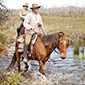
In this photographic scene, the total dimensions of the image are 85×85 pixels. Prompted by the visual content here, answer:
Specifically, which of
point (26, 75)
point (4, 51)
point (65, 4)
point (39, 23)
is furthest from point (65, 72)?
point (65, 4)

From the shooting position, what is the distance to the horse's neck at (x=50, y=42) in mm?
11489

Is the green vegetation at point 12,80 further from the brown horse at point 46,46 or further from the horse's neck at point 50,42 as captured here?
the horse's neck at point 50,42

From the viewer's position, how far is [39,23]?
39.1 feet

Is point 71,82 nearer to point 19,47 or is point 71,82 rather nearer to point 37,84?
point 37,84

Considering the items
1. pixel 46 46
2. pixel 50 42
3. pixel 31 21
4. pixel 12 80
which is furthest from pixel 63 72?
pixel 12 80

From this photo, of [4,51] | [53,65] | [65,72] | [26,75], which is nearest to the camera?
[26,75]

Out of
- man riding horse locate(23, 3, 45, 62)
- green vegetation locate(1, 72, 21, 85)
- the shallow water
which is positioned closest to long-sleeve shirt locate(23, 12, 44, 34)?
man riding horse locate(23, 3, 45, 62)

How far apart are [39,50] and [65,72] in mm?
2138

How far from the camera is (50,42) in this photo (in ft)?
38.1

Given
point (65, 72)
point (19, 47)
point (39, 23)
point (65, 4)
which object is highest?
point (39, 23)

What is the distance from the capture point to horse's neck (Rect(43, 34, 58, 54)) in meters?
11.5

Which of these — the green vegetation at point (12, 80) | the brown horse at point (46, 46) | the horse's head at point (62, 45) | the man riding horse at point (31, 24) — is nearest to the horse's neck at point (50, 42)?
the brown horse at point (46, 46)

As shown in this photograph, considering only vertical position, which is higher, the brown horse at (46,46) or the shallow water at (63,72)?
the brown horse at (46,46)

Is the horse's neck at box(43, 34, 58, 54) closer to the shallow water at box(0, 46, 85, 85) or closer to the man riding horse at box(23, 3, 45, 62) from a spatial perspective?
the man riding horse at box(23, 3, 45, 62)
